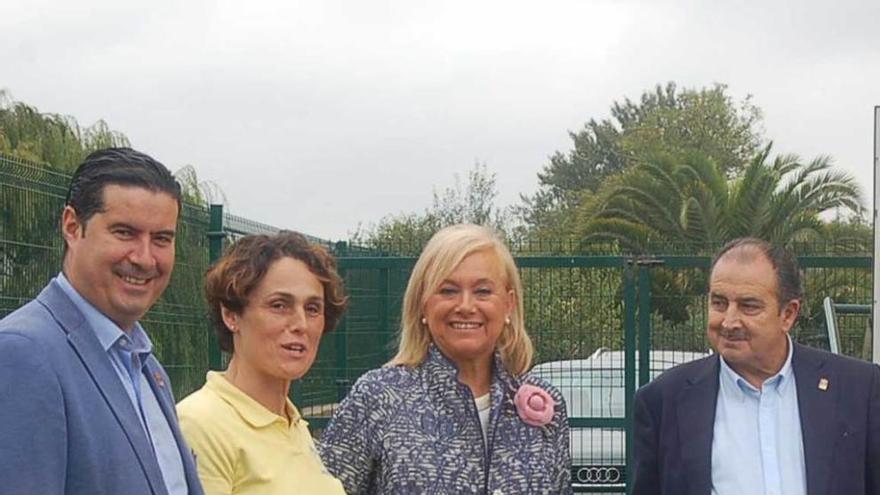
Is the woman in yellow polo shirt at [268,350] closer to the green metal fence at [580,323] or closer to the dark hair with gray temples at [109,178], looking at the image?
the dark hair with gray temples at [109,178]

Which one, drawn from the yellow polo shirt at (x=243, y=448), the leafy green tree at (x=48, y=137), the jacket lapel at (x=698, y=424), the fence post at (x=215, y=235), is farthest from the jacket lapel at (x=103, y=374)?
the leafy green tree at (x=48, y=137)

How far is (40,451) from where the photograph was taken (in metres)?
2.09

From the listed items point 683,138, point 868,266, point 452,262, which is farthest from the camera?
point 683,138

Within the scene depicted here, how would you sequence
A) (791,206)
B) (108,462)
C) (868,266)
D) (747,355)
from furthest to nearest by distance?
(791,206) < (868,266) < (747,355) < (108,462)

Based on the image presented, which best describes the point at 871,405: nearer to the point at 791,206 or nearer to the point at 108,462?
the point at 108,462

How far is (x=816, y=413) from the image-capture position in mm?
3594

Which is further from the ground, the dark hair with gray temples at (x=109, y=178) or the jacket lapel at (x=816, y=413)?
the dark hair with gray temples at (x=109, y=178)

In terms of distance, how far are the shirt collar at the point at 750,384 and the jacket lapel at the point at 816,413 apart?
0.02 meters

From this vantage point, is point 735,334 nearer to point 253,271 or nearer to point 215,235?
point 253,271

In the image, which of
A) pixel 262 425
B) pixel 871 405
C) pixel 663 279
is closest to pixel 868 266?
pixel 663 279

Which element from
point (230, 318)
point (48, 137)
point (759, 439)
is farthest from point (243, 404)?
point (48, 137)

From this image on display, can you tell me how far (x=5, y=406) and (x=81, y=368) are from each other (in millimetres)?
218

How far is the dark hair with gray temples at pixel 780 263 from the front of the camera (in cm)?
362

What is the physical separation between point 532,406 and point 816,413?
0.92m
